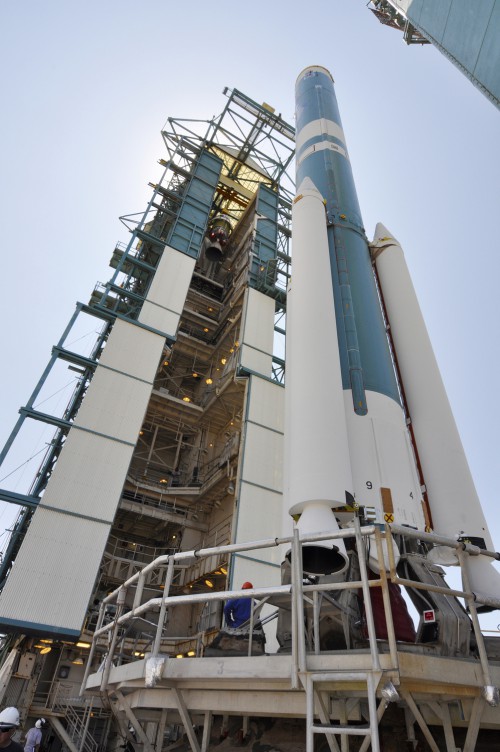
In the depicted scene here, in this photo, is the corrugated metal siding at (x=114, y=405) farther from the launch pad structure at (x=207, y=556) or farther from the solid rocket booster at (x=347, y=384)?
the solid rocket booster at (x=347, y=384)

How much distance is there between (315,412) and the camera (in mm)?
7340

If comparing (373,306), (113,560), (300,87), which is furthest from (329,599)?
(300,87)

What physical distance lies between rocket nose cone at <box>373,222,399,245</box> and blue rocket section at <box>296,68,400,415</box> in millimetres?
578

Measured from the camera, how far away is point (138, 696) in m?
5.30

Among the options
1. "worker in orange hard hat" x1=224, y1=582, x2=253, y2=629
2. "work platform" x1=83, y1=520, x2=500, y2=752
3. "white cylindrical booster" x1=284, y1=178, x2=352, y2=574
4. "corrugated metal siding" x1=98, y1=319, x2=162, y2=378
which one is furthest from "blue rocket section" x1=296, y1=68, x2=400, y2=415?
"corrugated metal siding" x1=98, y1=319, x2=162, y2=378

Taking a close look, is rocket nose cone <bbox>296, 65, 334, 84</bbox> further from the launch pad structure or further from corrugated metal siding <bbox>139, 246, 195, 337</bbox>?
corrugated metal siding <bbox>139, 246, 195, 337</bbox>

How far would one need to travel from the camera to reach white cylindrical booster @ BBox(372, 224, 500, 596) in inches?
297

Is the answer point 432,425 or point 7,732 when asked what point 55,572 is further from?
point 432,425

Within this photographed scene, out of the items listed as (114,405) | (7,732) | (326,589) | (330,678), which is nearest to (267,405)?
(114,405)

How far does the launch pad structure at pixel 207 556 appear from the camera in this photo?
14.8 feet

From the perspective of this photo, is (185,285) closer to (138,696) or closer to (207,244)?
(207,244)

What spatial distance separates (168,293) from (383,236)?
12.7 metres

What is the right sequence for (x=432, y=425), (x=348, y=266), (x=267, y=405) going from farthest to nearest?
(x=267, y=405), (x=348, y=266), (x=432, y=425)

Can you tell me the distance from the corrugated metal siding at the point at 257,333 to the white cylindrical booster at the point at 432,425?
1090cm
